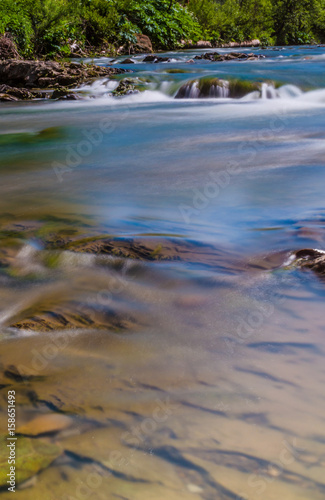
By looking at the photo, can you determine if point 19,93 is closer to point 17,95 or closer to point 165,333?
point 17,95

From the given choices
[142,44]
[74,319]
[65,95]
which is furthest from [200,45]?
[74,319]

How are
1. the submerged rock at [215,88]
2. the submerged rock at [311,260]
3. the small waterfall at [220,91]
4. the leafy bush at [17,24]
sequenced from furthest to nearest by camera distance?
1. the leafy bush at [17,24]
2. the small waterfall at [220,91]
3. the submerged rock at [215,88]
4. the submerged rock at [311,260]

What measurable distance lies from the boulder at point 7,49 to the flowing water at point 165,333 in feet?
39.8

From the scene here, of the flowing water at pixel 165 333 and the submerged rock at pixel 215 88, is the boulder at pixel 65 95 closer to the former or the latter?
the submerged rock at pixel 215 88

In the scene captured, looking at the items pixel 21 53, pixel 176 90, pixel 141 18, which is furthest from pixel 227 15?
pixel 176 90

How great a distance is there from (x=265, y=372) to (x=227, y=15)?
37.6 m

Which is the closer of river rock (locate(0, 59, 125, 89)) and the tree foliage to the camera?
river rock (locate(0, 59, 125, 89))

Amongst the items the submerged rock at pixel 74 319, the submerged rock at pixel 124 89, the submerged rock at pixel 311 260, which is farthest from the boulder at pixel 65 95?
the submerged rock at pixel 74 319

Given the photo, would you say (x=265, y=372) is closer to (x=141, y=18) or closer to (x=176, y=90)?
(x=176, y=90)

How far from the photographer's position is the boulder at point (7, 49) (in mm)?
14633

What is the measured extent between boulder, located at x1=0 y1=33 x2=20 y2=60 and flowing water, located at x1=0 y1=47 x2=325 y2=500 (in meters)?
12.1

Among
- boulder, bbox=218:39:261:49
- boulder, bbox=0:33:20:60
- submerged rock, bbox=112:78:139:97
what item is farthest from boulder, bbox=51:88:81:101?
boulder, bbox=218:39:261:49

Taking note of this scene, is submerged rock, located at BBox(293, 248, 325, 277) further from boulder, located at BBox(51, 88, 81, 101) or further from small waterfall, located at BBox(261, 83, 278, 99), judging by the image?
boulder, located at BBox(51, 88, 81, 101)

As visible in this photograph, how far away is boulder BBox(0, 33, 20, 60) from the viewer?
14.6 meters
